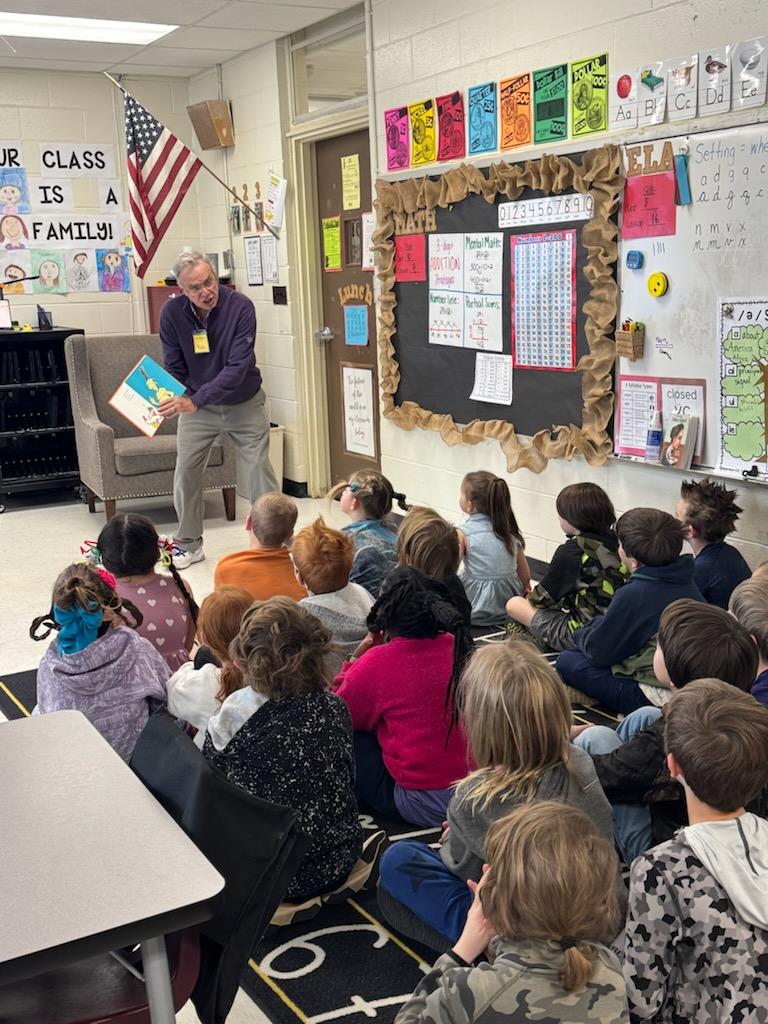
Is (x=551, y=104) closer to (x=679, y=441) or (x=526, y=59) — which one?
(x=526, y=59)

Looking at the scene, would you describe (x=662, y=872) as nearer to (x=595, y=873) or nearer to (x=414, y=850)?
(x=595, y=873)

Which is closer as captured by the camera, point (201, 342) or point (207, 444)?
point (201, 342)

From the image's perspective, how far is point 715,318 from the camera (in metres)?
3.84

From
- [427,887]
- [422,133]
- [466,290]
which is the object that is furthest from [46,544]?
[427,887]

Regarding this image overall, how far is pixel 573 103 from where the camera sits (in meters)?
4.30

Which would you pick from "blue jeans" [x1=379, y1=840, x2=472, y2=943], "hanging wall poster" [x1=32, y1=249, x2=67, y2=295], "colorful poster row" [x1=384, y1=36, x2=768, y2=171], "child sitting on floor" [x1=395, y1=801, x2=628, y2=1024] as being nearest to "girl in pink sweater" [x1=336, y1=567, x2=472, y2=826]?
"blue jeans" [x1=379, y1=840, x2=472, y2=943]

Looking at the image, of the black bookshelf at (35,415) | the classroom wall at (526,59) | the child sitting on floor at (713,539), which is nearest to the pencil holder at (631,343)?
the classroom wall at (526,59)

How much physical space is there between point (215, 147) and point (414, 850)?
612 centimetres

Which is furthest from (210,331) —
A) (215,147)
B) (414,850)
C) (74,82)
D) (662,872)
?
(662,872)

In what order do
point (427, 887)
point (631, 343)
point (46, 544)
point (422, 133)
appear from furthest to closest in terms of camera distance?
1. point (46, 544)
2. point (422, 133)
3. point (631, 343)
4. point (427, 887)

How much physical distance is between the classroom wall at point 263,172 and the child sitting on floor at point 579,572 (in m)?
3.51

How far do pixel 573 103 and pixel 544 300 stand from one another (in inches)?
30.9

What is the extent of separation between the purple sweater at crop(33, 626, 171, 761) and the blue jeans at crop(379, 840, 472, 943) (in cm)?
73

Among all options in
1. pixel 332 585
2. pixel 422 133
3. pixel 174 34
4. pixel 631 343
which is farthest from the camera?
pixel 174 34
